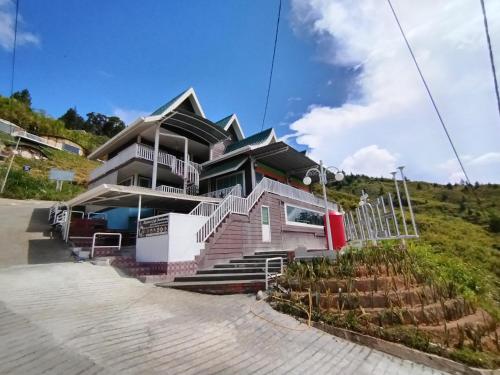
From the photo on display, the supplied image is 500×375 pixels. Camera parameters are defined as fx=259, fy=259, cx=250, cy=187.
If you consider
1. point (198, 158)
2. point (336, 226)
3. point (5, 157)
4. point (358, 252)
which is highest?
point (5, 157)

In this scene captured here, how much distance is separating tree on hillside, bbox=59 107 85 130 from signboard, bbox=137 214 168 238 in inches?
2706

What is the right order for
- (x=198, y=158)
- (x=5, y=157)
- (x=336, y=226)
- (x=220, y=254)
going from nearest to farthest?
(x=220, y=254) → (x=336, y=226) → (x=198, y=158) → (x=5, y=157)

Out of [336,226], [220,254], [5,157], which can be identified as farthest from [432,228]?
[5,157]

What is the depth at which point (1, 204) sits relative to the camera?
20.3 metres

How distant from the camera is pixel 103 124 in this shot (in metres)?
72.0

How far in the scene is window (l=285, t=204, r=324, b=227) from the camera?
1806 centimetres

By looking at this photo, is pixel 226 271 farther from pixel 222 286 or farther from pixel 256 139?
pixel 256 139

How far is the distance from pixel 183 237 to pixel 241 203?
434 centimetres

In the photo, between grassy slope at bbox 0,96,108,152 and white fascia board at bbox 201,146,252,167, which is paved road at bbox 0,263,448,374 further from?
grassy slope at bbox 0,96,108,152

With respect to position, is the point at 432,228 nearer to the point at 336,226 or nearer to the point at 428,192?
the point at 336,226

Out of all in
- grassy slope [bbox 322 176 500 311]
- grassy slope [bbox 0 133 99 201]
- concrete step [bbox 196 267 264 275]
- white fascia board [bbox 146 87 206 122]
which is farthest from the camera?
grassy slope [bbox 322 176 500 311]

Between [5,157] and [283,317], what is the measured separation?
132 ft

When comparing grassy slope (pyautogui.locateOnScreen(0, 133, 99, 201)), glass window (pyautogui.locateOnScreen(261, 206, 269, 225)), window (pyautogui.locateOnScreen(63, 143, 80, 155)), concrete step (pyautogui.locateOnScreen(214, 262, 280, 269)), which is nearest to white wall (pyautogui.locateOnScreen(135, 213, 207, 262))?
concrete step (pyautogui.locateOnScreen(214, 262, 280, 269))

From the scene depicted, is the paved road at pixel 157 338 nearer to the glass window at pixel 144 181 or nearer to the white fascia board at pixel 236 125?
the glass window at pixel 144 181
